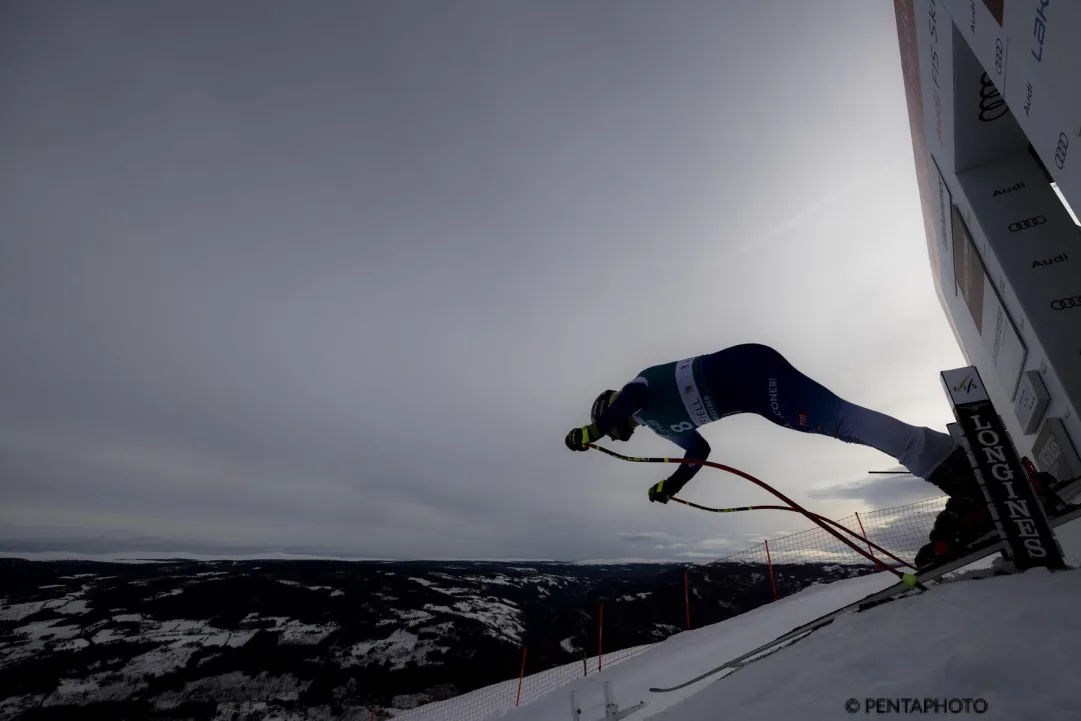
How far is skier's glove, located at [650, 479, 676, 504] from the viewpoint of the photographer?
13.5ft

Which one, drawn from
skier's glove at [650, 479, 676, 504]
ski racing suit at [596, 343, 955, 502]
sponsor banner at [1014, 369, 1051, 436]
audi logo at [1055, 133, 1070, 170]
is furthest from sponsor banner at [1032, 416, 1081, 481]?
skier's glove at [650, 479, 676, 504]

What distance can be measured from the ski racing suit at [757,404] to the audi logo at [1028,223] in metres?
3.41

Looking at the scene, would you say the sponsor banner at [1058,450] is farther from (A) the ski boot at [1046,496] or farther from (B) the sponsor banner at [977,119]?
(B) the sponsor banner at [977,119]

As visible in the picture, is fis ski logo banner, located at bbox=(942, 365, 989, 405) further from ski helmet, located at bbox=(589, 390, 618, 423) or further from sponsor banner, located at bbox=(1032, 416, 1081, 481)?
sponsor banner, located at bbox=(1032, 416, 1081, 481)

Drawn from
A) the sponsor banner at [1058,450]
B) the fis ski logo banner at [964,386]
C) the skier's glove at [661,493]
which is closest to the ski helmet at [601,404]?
the skier's glove at [661,493]

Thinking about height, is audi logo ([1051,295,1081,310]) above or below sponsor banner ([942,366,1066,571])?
above

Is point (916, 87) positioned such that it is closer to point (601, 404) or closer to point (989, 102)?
point (989, 102)

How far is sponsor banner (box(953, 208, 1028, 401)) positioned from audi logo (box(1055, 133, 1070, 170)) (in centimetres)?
301

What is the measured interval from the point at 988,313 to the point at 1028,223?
1.52m

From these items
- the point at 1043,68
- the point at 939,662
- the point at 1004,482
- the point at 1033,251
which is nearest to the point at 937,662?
the point at 939,662

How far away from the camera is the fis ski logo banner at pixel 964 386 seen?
229 cm

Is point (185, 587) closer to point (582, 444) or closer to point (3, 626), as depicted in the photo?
point (3, 626)

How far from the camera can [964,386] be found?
2324 millimetres

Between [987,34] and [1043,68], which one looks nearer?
[1043,68]
